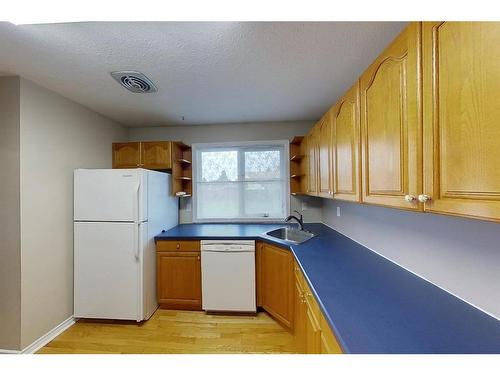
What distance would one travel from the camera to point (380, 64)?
3.43 feet

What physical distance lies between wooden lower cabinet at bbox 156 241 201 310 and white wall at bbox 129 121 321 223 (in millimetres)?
840

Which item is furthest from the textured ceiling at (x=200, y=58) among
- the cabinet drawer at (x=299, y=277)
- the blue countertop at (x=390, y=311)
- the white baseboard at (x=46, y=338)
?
the white baseboard at (x=46, y=338)

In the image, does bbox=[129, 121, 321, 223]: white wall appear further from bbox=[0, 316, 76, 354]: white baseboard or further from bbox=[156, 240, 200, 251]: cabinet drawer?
bbox=[0, 316, 76, 354]: white baseboard

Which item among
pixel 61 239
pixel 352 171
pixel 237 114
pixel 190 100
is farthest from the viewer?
pixel 237 114

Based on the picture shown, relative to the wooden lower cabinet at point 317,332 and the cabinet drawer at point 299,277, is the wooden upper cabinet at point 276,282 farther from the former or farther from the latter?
the wooden lower cabinet at point 317,332

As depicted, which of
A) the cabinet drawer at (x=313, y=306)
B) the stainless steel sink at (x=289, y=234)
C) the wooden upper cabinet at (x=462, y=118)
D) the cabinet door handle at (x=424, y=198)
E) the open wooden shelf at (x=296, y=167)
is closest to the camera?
the wooden upper cabinet at (x=462, y=118)

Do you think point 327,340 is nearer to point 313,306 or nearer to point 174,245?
point 313,306

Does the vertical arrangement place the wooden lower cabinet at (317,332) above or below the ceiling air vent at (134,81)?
below

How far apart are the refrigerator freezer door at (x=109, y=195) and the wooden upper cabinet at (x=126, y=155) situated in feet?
2.28

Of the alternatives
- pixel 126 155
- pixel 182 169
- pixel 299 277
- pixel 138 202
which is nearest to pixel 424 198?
pixel 299 277

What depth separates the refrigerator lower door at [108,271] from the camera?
2.26m

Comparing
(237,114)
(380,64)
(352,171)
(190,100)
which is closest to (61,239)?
(190,100)
